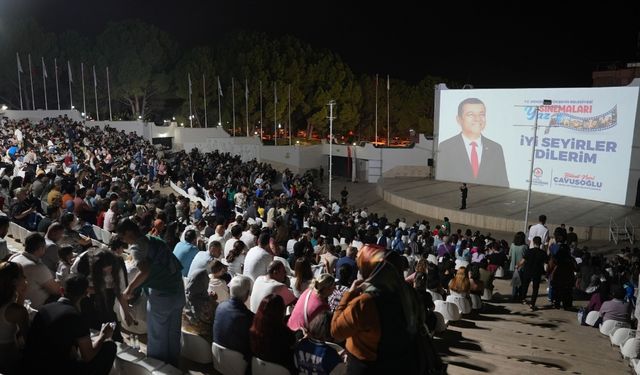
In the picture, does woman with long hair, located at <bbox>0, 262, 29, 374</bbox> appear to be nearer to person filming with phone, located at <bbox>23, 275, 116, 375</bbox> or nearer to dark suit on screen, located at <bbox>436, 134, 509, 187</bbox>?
person filming with phone, located at <bbox>23, 275, 116, 375</bbox>

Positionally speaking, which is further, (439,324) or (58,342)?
(439,324)

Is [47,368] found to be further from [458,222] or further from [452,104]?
[452,104]

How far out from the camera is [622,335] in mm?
6250

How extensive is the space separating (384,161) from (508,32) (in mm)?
34694

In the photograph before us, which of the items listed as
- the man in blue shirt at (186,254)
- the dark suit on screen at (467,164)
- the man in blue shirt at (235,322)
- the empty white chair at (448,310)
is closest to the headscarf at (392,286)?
the man in blue shirt at (235,322)

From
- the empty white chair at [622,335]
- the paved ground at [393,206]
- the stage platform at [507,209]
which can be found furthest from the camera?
the stage platform at [507,209]

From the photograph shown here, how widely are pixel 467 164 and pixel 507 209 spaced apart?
16.1 ft

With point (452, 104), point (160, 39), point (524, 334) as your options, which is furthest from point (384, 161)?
point (524, 334)

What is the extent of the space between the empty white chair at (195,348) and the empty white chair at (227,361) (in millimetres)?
232

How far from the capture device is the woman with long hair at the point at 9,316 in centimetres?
348

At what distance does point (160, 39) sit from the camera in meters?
41.5

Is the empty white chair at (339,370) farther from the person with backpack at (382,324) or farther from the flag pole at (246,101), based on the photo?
the flag pole at (246,101)

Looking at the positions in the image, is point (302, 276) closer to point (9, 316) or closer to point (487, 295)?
point (9, 316)

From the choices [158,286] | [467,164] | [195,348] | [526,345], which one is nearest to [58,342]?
[158,286]
